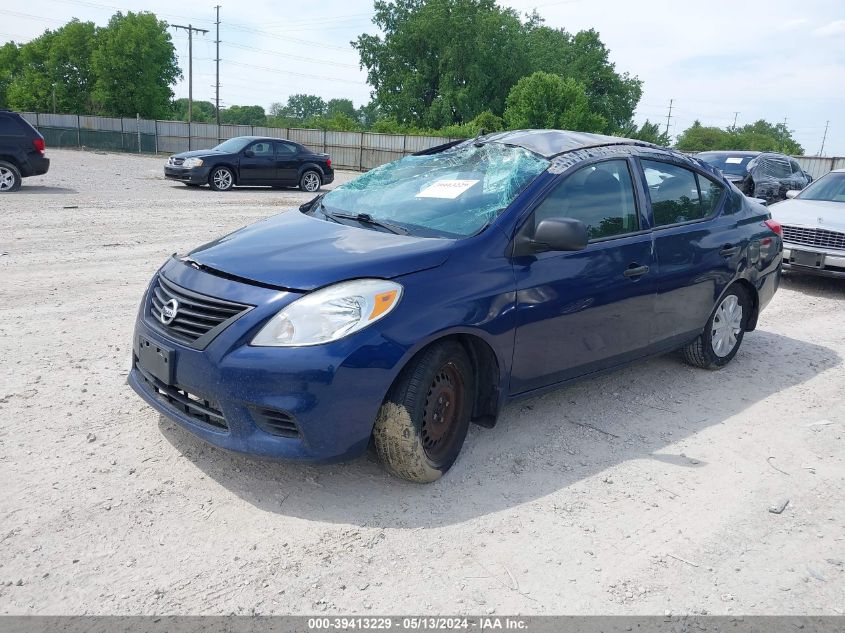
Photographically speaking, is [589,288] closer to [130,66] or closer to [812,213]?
[812,213]

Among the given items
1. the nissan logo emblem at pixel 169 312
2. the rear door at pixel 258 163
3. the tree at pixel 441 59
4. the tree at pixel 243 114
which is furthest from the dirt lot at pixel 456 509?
the tree at pixel 243 114

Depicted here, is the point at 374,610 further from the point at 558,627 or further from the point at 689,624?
the point at 689,624

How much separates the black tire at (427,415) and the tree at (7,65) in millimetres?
89546

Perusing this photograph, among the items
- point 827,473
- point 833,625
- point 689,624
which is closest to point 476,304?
point 689,624

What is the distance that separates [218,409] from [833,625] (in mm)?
2630

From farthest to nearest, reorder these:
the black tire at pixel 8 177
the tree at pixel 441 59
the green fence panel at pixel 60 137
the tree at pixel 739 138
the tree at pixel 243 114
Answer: the tree at pixel 243 114, the tree at pixel 739 138, the tree at pixel 441 59, the green fence panel at pixel 60 137, the black tire at pixel 8 177

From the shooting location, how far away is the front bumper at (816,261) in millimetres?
8250

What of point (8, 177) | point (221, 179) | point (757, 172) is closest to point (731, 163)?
point (757, 172)

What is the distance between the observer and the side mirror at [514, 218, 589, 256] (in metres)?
3.67

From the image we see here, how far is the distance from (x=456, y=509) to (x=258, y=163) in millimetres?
17113

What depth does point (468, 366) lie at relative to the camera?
358cm

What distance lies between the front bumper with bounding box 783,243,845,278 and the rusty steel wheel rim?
6626 mm

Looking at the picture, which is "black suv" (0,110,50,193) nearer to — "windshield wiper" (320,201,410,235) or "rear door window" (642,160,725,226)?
"windshield wiper" (320,201,410,235)

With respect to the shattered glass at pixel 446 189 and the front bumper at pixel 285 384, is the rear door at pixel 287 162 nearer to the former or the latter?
the shattered glass at pixel 446 189
